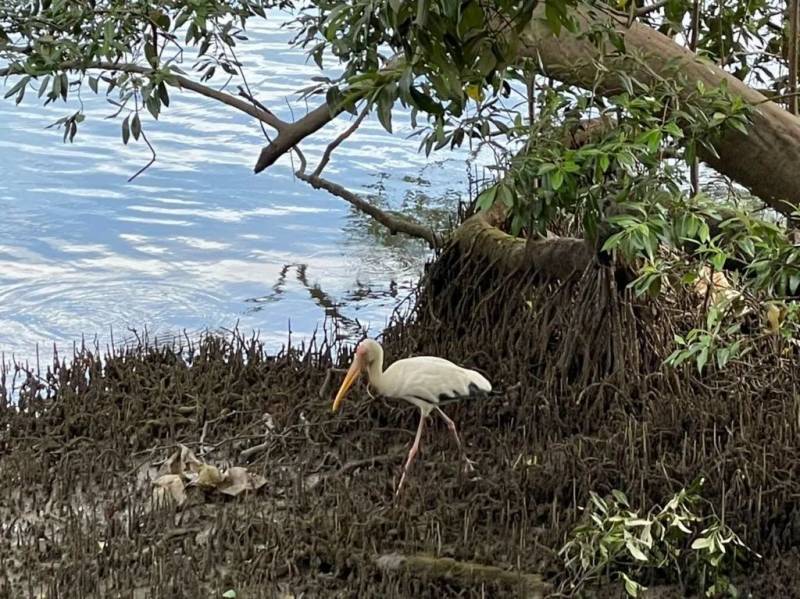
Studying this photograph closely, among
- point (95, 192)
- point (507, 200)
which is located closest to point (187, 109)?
point (95, 192)

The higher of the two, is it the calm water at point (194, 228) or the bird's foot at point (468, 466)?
the bird's foot at point (468, 466)

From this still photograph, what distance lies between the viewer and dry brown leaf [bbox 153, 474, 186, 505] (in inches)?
192

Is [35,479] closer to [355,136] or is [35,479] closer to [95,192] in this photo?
[95,192]

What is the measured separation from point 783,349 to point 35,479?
2.98 metres

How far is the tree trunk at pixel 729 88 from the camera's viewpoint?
201 inches

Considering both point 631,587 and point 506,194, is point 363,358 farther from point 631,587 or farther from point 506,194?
point 631,587

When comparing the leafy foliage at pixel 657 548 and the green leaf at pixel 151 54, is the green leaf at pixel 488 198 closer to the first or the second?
the leafy foliage at pixel 657 548

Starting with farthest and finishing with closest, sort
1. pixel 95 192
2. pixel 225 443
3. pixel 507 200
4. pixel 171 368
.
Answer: pixel 95 192 → pixel 171 368 → pixel 225 443 → pixel 507 200

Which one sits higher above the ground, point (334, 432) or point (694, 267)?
point (694, 267)

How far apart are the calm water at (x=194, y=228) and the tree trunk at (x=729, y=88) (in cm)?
269

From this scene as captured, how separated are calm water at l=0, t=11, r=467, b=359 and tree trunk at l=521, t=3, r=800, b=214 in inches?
106

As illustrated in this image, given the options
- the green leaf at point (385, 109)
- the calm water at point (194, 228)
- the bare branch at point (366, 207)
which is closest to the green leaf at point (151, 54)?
the bare branch at point (366, 207)

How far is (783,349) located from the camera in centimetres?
554

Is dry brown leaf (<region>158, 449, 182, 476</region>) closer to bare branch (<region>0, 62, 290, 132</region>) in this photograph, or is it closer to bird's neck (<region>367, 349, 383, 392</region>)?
bird's neck (<region>367, 349, 383, 392</region>)
